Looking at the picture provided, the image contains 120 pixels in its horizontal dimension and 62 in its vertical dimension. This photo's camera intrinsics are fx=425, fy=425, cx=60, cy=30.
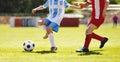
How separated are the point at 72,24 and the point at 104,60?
124ft

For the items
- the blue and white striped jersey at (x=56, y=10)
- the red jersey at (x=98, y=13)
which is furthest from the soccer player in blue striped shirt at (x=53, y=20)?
the red jersey at (x=98, y=13)

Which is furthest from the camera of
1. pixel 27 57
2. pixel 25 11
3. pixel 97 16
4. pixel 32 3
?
pixel 25 11

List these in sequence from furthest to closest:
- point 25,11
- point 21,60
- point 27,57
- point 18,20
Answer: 1. point 25,11
2. point 18,20
3. point 27,57
4. point 21,60

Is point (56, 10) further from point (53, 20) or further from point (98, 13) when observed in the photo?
point (98, 13)

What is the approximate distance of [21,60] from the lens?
34.7ft

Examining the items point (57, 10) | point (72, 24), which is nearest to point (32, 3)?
point (72, 24)

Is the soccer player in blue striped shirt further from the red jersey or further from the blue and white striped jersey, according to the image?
the red jersey

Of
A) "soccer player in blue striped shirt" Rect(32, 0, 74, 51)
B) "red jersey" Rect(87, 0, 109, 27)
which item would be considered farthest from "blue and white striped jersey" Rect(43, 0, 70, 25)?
"red jersey" Rect(87, 0, 109, 27)

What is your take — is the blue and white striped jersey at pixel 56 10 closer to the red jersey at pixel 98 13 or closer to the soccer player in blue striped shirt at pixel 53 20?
the soccer player in blue striped shirt at pixel 53 20

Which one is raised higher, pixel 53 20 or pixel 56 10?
pixel 56 10

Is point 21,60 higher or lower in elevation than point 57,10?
lower

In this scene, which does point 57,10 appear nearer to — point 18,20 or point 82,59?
point 82,59

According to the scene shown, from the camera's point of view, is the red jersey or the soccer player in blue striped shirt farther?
the soccer player in blue striped shirt

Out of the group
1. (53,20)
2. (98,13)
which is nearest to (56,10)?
(53,20)
